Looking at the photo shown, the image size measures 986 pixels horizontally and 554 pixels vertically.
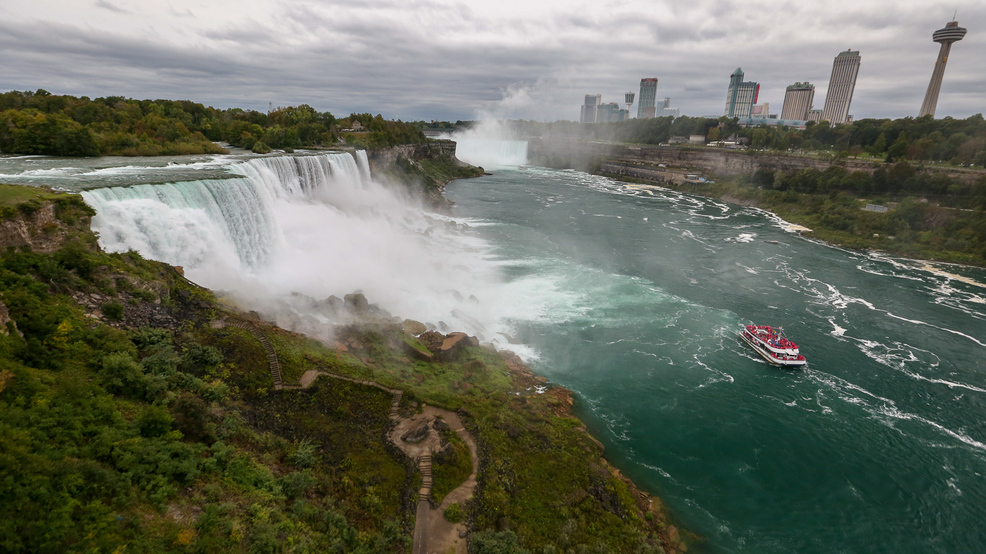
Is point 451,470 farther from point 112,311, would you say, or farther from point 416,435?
point 112,311

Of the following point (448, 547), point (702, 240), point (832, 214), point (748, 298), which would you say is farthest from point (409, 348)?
point (832, 214)

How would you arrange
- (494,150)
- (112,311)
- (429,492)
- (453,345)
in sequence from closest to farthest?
(429,492) < (112,311) < (453,345) < (494,150)

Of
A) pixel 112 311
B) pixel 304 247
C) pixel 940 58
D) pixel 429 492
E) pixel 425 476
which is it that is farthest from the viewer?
pixel 940 58

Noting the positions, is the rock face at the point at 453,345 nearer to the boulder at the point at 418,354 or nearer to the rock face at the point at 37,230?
the boulder at the point at 418,354

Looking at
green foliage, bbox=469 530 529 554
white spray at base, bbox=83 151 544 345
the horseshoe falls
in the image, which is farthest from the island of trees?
green foliage, bbox=469 530 529 554

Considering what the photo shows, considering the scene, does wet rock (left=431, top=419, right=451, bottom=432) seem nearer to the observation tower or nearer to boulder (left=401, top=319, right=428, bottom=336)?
boulder (left=401, top=319, right=428, bottom=336)

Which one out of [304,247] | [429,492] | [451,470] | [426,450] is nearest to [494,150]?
[304,247]
